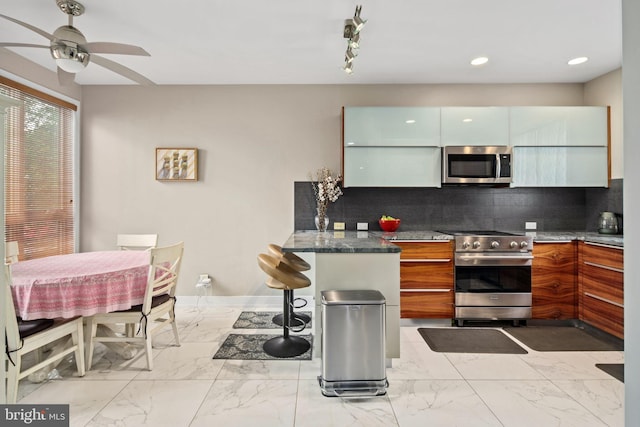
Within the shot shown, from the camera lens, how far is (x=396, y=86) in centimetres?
390

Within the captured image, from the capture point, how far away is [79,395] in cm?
211

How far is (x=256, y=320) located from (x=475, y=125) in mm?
3046

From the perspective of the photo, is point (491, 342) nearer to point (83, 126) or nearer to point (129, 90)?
point (129, 90)

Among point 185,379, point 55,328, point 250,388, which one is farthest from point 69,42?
point 250,388

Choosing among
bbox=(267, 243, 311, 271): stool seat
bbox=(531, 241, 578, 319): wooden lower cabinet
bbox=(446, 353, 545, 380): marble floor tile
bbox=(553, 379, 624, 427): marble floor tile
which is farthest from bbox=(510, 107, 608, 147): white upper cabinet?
bbox=(267, 243, 311, 271): stool seat

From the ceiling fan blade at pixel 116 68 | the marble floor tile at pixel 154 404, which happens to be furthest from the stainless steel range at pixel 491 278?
the ceiling fan blade at pixel 116 68

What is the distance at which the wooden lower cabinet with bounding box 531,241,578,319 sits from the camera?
10.7ft

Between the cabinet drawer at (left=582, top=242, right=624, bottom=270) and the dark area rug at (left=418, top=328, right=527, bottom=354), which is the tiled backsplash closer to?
the cabinet drawer at (left=582, top=242, right=624, bottom=270)

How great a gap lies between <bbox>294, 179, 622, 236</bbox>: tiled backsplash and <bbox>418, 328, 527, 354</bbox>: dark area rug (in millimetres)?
1186

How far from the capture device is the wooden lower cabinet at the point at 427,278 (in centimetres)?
329

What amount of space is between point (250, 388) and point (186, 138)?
2847 mm

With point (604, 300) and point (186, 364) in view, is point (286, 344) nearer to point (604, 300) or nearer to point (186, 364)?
point (186, 364)

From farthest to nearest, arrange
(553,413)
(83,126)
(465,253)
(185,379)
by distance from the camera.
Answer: (83,126)
(465,253)
(185,379)
(553,413)

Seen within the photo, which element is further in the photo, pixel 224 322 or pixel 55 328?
pixel 224 322
